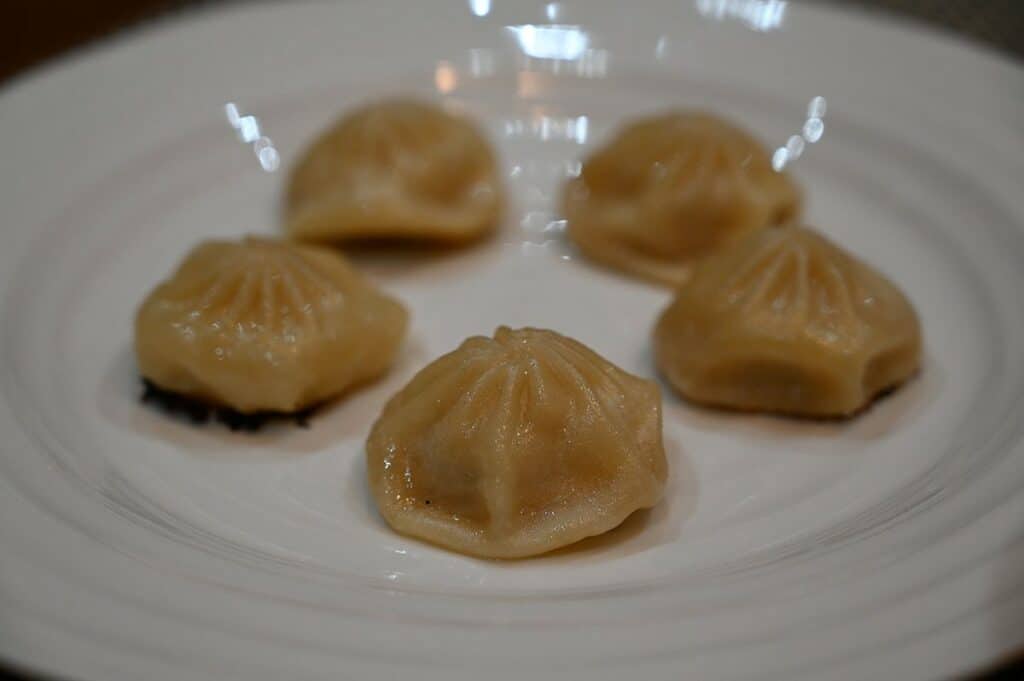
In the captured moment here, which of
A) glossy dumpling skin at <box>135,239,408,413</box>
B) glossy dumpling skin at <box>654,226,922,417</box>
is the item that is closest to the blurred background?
glossy dumpling skin at <box>654,226,922,417</box>

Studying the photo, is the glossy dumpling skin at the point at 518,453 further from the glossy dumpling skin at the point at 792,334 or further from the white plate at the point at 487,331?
the glossy dumpling skin at the point at 792,334

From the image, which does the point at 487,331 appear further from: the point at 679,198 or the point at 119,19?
the point at 119,19

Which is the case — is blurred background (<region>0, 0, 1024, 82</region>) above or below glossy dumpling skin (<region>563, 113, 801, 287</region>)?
below

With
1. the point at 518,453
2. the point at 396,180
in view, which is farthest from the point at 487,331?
the point at 518,453

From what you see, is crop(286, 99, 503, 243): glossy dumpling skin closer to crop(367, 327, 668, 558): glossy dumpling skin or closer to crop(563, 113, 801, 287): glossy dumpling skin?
crop(563, 113, 801, 287): glossy dumpling skin

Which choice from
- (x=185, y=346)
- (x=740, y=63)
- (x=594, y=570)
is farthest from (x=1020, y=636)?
(x=740, y=63)

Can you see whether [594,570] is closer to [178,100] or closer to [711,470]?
[711,470]
